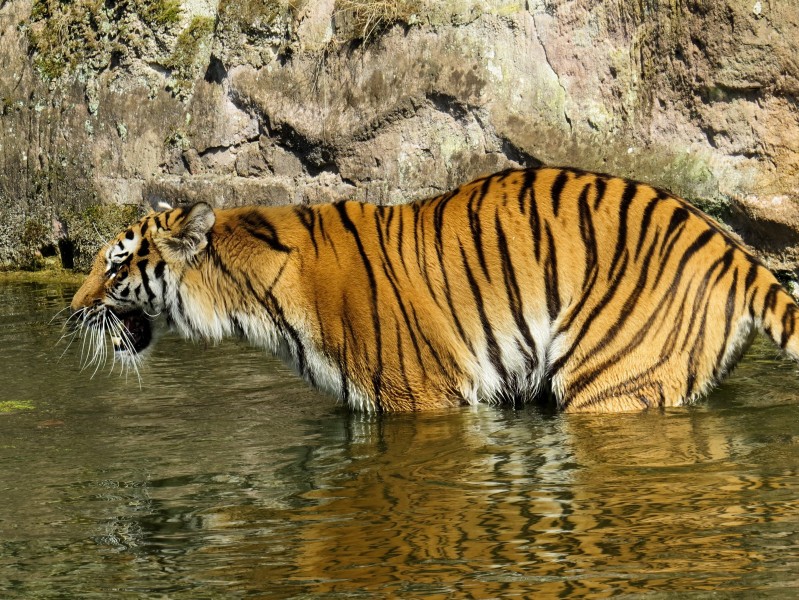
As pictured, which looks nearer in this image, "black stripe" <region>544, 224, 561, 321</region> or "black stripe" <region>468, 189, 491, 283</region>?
"black stripe" <region>544, 224, 561, 321</region>

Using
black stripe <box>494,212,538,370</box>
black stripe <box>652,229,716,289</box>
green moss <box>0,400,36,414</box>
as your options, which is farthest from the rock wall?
green moss <box>0,400,36,414</box>

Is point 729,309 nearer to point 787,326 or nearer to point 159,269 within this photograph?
point 787,326

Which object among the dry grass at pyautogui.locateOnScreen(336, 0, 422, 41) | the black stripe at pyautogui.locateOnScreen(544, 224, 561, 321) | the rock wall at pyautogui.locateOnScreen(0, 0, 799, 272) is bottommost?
the black stripe at pyautogui.locateOnScreen(544, 224, 561, 321)

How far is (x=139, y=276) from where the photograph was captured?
5.59m

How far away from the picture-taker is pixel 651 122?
7828 millimetres

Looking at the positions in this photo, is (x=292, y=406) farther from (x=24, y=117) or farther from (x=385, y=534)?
(x=24, y=117)

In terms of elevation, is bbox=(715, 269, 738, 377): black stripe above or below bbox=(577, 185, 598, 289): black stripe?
below

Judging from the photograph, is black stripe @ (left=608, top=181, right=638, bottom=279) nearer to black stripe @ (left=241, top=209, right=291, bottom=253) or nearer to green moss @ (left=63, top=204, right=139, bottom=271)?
black stripe @ (left=241, top=209, right=291, bottom=253)

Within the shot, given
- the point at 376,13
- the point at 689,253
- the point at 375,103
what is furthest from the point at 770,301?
the point at 376,13

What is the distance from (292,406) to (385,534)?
6.72ft

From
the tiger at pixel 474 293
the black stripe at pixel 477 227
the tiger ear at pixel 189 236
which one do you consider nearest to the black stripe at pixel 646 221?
the tiger at pixel 474 293

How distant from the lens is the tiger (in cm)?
Answer: 497

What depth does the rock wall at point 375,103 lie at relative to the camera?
24.7 feet

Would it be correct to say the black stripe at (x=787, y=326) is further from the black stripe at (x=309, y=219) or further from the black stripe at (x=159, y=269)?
the black stripe at (x=159, y=269)
